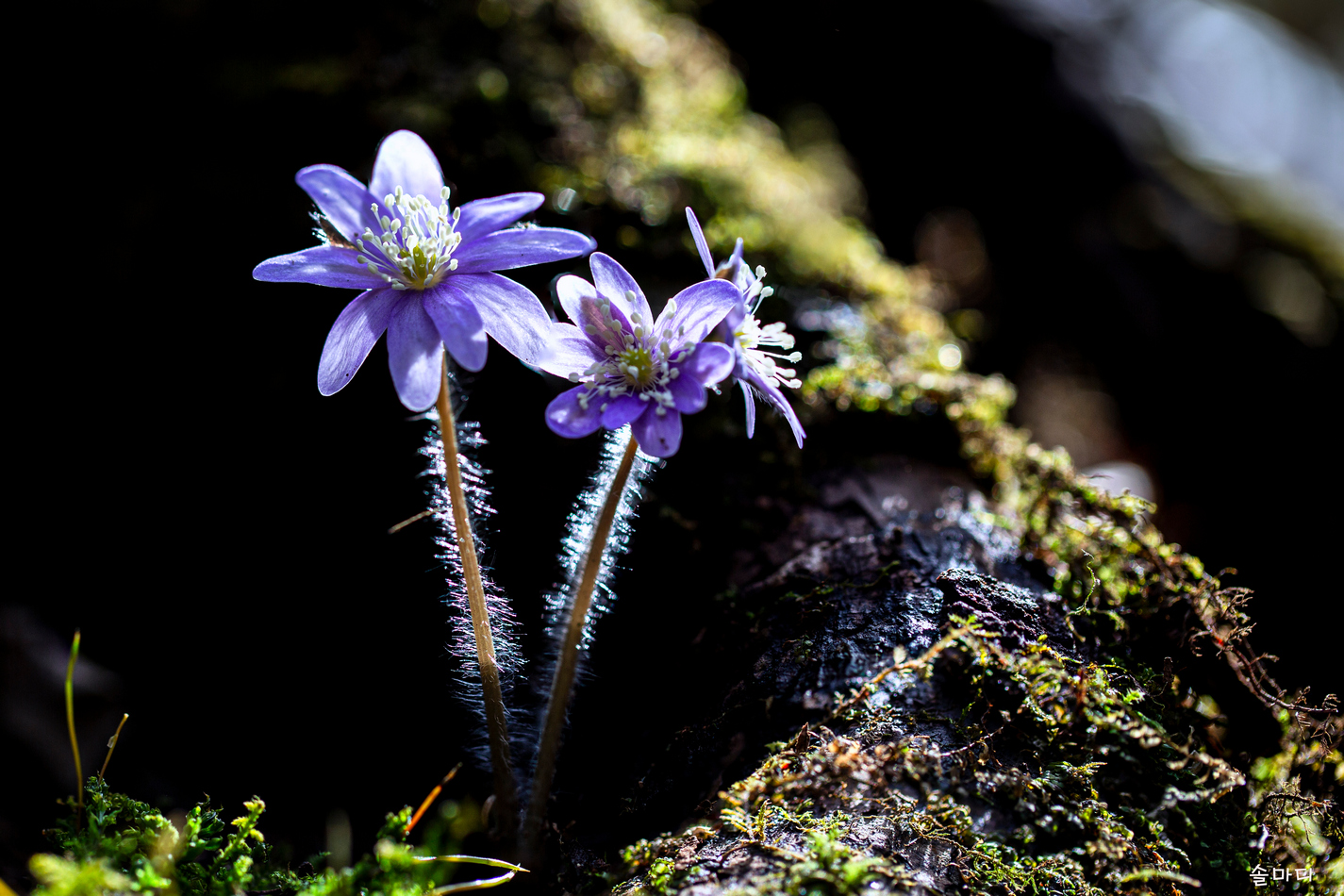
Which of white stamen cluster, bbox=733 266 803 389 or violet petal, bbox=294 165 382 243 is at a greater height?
violet petal, bbox=294 165 382 243

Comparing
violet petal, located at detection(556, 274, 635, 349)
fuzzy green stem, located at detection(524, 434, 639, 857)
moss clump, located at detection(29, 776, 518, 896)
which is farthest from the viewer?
fuzzy green stem, located at detection(524, 434, 639, 857)

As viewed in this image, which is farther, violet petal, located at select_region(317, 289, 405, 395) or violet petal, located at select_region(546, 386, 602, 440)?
violet petal, located at select_region(317, 289, 405, 395)

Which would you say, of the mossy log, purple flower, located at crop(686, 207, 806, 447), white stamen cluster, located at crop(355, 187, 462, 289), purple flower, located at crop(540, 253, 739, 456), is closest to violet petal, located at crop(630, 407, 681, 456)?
purple flower, located at crop(540, 253, 739, 456)

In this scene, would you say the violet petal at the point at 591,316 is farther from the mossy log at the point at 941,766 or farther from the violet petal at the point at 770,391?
the mossy log at the point at 941,766

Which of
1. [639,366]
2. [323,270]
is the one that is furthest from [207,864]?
[639,366]

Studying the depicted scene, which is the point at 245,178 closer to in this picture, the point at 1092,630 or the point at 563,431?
the point at 563,431

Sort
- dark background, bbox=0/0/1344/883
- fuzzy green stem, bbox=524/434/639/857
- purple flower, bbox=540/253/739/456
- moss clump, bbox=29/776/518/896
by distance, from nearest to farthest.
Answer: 1. moss clump, bbox=29/776/518/896
2. purple flower, bbox=540/253/739/456
3. fuzzy green stem, bbox=524/434/639/857
4. dark background, bbox=0/0/1344/883

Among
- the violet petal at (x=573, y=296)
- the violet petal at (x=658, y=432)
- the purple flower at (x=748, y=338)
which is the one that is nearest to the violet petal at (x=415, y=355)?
the violet petal at (x=573, y=296)

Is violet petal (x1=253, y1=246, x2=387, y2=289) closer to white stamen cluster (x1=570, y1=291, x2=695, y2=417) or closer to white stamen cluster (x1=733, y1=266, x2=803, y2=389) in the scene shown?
white stamen cluster (x1=570, y1=291, x2=695, y2=417)
